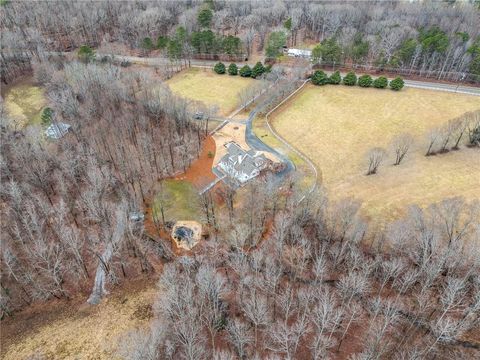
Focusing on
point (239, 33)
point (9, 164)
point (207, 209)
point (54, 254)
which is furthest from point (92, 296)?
point (239, 33)

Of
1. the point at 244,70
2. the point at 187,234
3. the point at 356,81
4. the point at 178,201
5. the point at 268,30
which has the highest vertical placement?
the point at 268,30

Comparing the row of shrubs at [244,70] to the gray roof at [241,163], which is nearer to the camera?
the gray roof at [241,163]

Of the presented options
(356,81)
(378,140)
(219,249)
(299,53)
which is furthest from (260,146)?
(299,53)

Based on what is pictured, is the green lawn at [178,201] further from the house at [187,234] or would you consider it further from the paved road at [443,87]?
the paved road at [443,87]

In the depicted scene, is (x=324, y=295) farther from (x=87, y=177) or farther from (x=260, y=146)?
(x=87, y=177)

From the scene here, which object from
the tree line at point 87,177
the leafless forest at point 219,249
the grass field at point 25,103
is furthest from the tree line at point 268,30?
the tree line at point 87,177
